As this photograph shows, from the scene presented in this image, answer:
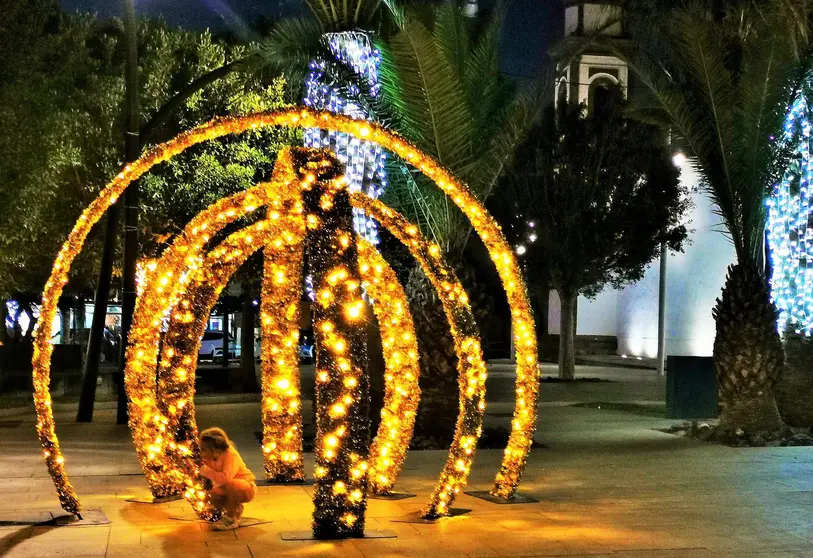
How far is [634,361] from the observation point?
129 feet

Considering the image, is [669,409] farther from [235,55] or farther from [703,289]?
[703,289]

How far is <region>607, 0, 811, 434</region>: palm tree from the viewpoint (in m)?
15.1

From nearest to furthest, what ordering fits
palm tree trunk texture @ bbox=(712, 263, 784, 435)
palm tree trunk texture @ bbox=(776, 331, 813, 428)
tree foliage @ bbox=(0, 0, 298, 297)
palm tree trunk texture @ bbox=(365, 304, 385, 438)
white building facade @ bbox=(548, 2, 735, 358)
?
palm tree trunk texture @ bbox=(712, 263, 784, 435) < palm tree trunk texture @ bbox=(776, 331, 813, 428) < palm tree trunk texture @ bbox=(365, 304, 385, 438) < tree foliage @ bbox=(0, 0, 298, 297) < white building facade @ bbox=(548, 2, 735, 358)

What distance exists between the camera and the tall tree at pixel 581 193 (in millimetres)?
28141

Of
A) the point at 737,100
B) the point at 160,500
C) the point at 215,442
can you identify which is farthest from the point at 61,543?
the point at 737,100

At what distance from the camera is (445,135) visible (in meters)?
14.3

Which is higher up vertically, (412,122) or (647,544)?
(412,122)

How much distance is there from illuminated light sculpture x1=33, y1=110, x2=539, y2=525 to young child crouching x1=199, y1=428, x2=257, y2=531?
0.16 metres

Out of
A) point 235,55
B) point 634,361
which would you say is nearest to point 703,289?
point 634,361

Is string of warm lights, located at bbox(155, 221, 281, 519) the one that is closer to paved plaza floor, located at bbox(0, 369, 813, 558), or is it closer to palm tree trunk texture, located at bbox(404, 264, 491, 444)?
paved plaza floor, located at bbox(0, 369, 813, 558)

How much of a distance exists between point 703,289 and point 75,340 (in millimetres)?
22314

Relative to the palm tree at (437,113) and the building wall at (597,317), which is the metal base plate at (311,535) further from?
the building wall at (597,317)

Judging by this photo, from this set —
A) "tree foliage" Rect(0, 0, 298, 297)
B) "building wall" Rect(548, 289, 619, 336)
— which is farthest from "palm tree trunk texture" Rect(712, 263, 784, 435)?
"building wall" Rect(548, 289, 619, 336)

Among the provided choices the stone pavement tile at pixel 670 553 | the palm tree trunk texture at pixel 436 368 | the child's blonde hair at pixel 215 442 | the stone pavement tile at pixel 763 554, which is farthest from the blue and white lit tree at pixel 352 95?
the stone pavement tile at pixel 763 554
